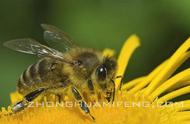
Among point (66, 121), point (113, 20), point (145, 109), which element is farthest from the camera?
point (113, 20)

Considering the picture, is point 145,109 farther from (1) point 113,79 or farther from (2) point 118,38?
(2) point 118,38

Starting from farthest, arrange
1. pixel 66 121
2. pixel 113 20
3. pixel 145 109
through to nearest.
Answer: pixel 113 20
pixel 145 109
pixel 66 121

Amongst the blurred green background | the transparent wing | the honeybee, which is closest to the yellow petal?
the blurred green background

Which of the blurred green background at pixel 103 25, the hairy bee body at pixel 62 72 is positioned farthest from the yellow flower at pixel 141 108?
the blurred green background at pixel 103 25

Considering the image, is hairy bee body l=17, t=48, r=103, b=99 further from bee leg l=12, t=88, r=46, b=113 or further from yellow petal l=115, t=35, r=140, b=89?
yellow petal l=115, t=35, r=140, b=89

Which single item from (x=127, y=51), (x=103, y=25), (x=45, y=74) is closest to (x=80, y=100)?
(x=45, y=74)

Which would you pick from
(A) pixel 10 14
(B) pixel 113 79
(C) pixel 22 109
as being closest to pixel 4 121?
(C) pixel 22 109

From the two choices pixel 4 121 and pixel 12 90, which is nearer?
pixel 4 121

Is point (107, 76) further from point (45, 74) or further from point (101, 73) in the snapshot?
point (45, 74)
